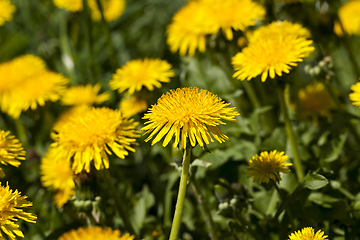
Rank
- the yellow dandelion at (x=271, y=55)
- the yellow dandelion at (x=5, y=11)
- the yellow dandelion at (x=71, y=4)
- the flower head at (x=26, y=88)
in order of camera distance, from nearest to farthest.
Answer: the yellow dandelion at (x=271, y=55)
the flower head at (x=26, y=88)
the yellow dandelion at (x=5, y=11)
the yellow dandelion at (x=71, y=4)

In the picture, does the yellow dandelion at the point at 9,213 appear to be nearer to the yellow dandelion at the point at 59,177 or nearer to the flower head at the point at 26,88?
the yellow dandelion at the point at 59,177

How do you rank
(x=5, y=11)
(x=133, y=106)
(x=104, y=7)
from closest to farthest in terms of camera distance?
(x=133, y=106), (x=5, y=11), (x=104, y=7)

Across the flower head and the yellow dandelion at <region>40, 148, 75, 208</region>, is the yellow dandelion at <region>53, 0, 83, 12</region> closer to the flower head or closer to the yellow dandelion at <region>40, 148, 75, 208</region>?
the flower head

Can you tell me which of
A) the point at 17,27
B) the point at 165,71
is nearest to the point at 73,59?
the point at 17,27

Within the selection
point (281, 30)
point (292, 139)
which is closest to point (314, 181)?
point (292, 139)

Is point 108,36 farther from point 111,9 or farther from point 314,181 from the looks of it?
point 314,181

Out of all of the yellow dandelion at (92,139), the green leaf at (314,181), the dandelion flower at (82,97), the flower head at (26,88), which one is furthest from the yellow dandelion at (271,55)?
the flower head at (26,88)

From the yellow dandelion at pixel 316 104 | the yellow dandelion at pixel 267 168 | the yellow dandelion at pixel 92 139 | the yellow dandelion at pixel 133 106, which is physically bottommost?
the yellow dandelion at pixel 267 168
